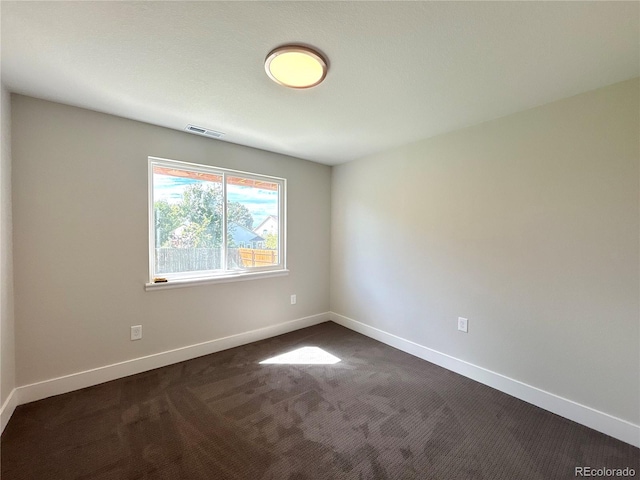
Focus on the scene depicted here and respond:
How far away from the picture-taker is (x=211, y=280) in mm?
2850

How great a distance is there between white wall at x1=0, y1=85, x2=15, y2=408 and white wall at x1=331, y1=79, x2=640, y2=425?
10.7 ft

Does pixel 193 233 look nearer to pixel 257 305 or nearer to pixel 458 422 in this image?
pixel 257 305

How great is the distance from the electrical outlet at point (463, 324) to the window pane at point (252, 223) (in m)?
2.19

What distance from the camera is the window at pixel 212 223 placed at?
2.62 metres

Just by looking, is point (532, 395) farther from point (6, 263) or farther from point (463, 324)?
point (6, 263)

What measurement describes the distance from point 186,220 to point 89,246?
0.81 metres

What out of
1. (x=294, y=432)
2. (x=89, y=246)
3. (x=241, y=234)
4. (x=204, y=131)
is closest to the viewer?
(x=294, y=432)

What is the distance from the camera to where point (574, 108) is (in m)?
1.90

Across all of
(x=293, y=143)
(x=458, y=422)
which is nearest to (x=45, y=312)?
(x=293, y=143)

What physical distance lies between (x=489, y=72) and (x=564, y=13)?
436 mm

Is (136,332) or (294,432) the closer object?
(294,432)

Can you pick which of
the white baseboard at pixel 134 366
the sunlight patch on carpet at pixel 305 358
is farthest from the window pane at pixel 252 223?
the sunlight patch on carpet at pixel 305 358

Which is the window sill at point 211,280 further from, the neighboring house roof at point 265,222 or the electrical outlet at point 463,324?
the electrical outlet at point 463,324

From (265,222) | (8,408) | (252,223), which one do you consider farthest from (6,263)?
(265,222)
